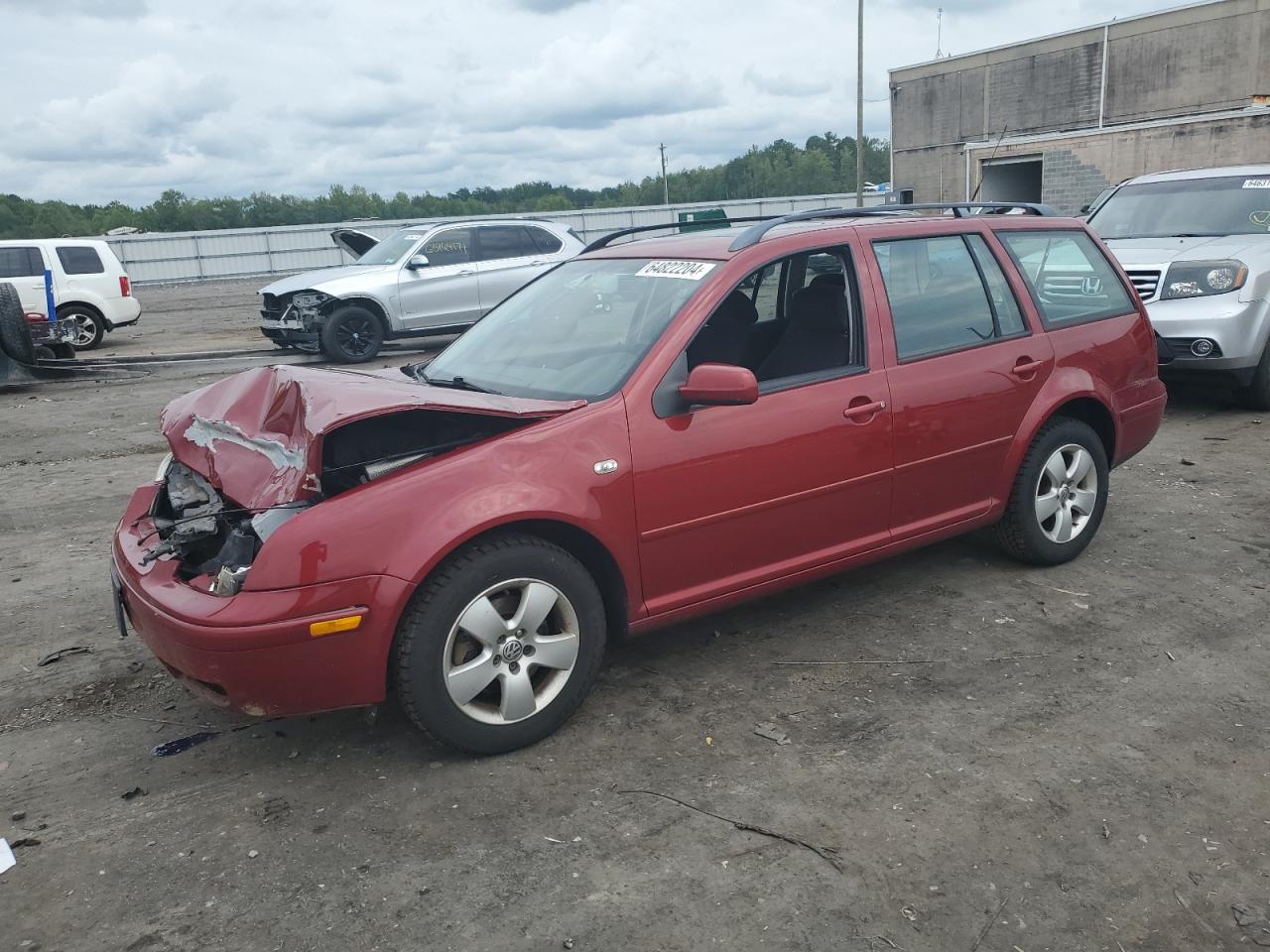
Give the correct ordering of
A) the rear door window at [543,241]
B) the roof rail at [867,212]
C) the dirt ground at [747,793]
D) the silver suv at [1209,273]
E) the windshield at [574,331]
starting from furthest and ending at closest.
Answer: the rear door window at [543,241], the silver suv at [1209,273], the roof rail at [867,212], the windshield at [574,331], the dirt ground at [747,793]

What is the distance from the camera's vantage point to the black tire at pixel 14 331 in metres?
12.2

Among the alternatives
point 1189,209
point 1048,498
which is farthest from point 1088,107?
point 1048,498

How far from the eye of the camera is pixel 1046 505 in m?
4.88

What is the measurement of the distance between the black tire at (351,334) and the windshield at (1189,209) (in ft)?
28.7

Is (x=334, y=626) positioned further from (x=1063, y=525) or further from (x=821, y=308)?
(x=1063, y=525)

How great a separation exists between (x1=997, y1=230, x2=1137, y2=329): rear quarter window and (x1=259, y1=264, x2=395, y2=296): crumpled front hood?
33.9 ft

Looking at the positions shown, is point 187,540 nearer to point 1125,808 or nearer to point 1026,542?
point 1125,808

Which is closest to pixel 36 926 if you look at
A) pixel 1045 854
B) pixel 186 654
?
pixel 186 654

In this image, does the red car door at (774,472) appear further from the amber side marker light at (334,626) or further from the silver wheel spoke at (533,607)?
the amber side marker light at (334,626)

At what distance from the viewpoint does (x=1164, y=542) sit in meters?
5.35

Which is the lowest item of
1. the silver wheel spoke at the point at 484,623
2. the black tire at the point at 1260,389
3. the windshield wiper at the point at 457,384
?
the black tire at the point at 1260,389

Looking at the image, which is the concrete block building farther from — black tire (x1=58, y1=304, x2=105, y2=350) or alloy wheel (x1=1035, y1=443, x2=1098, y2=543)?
alloy wheel (x1=1035, y1=443, x2=1098, y2=543)

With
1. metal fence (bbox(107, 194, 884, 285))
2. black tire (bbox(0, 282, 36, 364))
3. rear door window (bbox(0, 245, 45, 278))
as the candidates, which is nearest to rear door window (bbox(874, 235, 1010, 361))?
black tire (bbox(0, 282, 36, 364))

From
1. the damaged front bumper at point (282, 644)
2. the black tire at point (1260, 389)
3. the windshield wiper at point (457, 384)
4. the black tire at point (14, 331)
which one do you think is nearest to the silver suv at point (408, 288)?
the black tire at point (14, 331)
